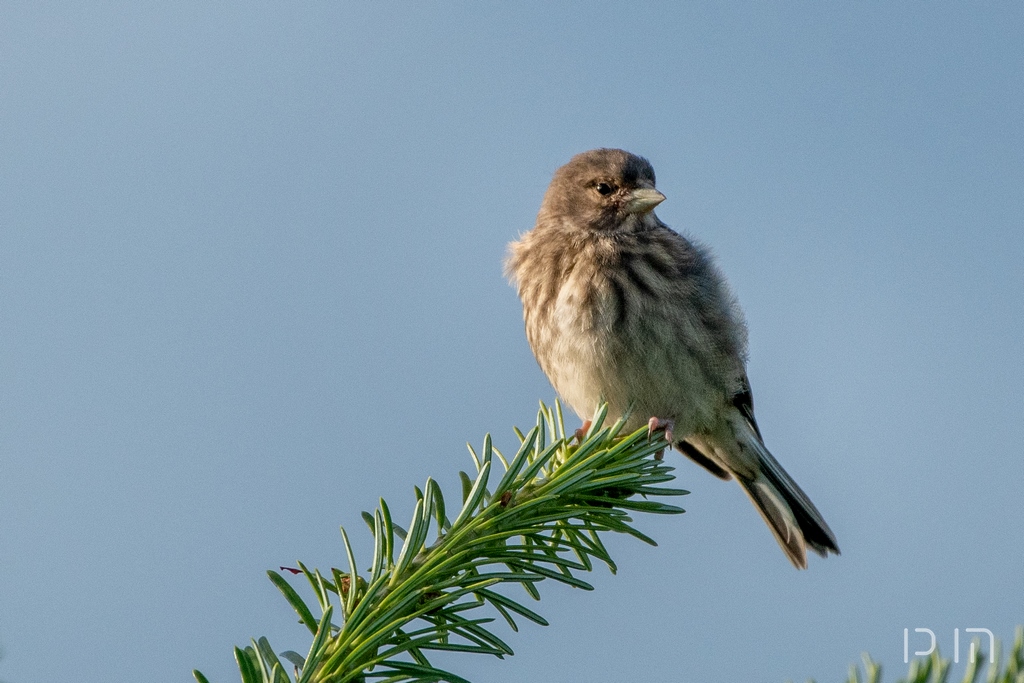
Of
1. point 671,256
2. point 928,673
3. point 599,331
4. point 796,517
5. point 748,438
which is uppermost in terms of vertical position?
point 671,256

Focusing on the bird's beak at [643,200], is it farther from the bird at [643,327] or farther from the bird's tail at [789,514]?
the bird's tail at [789,514]

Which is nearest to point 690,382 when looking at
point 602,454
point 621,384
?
point 621,384

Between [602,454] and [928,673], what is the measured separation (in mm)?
1268

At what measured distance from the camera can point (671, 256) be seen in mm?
5051

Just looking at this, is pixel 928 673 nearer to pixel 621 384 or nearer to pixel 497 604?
pixel 497 604

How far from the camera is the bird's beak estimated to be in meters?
5.29

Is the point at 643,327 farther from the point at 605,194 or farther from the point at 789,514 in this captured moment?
the point at 789,514

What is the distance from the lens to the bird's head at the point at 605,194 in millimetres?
5363

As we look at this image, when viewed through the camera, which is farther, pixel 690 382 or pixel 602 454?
pixel 690 382

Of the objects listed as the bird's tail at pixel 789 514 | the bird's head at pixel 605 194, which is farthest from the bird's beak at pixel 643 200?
the bird's tail at pixel 789 514

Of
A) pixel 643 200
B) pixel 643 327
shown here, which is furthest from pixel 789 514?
pixel 643 200

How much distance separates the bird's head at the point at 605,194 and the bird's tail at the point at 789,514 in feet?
4.41

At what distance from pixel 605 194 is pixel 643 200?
27 cm

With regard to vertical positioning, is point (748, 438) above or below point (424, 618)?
above
